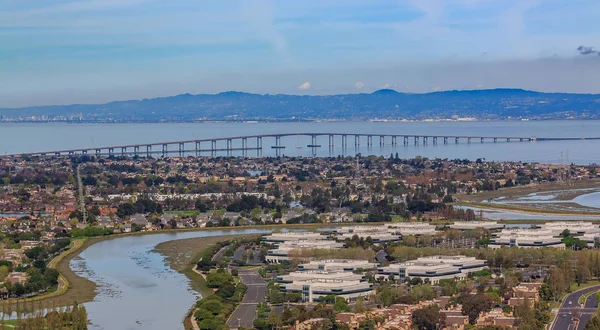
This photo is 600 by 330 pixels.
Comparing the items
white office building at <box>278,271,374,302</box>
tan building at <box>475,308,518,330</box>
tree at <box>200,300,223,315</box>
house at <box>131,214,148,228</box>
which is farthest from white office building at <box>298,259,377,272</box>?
house at <box>131,214,148,228</box>

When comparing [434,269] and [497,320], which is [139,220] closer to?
[434,269]

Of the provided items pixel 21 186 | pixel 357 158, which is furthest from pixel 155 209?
pixel 357 158

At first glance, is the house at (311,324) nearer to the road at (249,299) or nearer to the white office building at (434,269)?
the road at (249,299)

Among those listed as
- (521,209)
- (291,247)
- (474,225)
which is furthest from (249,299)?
(521,209)

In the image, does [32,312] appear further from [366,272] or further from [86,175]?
[86,175]

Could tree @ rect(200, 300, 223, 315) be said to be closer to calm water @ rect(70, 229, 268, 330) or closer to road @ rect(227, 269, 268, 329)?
road @ rect(227, 269, 268, 329)
